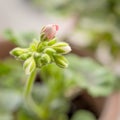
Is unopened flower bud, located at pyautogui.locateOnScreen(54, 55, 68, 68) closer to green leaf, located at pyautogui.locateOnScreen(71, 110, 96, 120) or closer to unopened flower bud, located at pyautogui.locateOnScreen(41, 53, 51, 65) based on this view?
unopened flower bud, located at pyautogui.locateOnScreen(41, 53, 51, 65)

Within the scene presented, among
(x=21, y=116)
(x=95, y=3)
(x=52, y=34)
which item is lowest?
(x=21, y=116)

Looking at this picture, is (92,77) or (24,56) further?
(92,77)

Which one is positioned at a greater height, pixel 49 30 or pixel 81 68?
pixel 49 30

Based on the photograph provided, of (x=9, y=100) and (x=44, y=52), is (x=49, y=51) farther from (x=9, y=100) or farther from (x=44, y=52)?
(x=9, y=100)

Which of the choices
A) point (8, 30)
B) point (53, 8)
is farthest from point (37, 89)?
point (53, 8)

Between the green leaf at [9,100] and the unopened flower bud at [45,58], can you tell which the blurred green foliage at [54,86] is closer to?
the green leaf at [9,100]

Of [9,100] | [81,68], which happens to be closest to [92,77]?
[81,68]

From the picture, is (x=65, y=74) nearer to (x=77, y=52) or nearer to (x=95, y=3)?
(x=77, y=52)

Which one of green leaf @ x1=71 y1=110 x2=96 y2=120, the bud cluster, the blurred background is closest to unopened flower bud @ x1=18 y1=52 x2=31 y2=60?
the bud cluster
